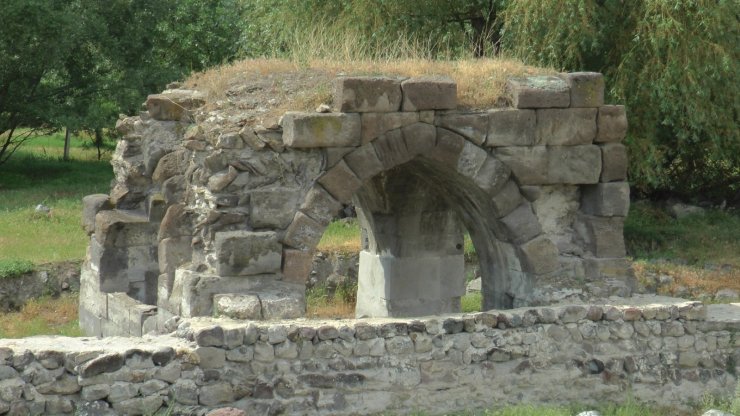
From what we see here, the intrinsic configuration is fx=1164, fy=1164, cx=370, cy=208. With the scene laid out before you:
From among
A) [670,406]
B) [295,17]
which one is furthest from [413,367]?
[295,17]

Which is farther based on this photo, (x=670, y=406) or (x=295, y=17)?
(x=295, y=17)

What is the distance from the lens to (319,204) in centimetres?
975

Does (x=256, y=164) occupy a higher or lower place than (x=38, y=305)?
higher

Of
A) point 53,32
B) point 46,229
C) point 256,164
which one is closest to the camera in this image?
point 256,164

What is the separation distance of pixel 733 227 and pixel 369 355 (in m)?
11.6

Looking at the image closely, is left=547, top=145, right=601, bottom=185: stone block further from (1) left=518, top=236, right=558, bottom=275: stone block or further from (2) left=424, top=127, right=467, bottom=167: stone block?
(2) left=424, top=127, right=467, bottom=167: stone block

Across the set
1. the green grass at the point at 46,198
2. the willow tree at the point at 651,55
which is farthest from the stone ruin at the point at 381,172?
the willow tree at the point at 651,55

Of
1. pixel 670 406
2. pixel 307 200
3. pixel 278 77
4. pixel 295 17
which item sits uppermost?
pixel 295 17

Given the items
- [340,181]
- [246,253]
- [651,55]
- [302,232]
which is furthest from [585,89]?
[651,55]

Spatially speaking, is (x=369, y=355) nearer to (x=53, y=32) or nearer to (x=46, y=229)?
(x=46, y=229)

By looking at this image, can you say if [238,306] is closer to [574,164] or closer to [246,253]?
[246,253]

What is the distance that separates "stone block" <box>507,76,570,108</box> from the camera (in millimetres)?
10203

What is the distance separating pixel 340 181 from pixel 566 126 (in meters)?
2.15

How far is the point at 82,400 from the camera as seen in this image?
7.89 m
